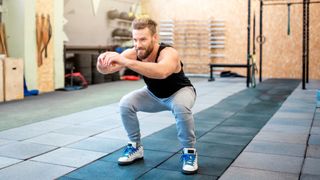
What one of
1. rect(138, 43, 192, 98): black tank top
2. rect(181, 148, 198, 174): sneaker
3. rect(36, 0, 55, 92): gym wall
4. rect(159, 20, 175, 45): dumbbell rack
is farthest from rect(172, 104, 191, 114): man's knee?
rect(159, 20, 175, 45): dumbbell rack

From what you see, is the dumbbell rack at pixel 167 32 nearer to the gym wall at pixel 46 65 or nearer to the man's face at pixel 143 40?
the gym wall at pixel 46 65

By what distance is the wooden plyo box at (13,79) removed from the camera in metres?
5.73

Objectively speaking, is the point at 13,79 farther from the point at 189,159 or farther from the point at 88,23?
the point at 189,159

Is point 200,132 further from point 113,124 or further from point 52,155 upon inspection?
point 52,155

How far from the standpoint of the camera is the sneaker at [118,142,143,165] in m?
2.63

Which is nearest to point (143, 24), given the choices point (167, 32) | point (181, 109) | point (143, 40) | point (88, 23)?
point (143, 40)

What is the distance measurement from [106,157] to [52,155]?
392mm

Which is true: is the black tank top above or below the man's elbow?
below

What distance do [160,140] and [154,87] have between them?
0.87 metres

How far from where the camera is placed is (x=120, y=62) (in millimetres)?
2277

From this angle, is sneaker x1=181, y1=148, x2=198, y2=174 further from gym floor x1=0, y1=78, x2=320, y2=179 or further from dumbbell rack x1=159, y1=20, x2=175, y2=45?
dumbbell rack x1=159, y1=20, x2=175, y2=45

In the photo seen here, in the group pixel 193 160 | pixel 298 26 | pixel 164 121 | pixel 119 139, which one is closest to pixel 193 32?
pixel 298 26

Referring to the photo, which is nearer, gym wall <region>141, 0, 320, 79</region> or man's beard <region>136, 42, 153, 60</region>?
man's beard <region>136, 42, 153, 60</region>

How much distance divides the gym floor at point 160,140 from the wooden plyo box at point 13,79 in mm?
268
